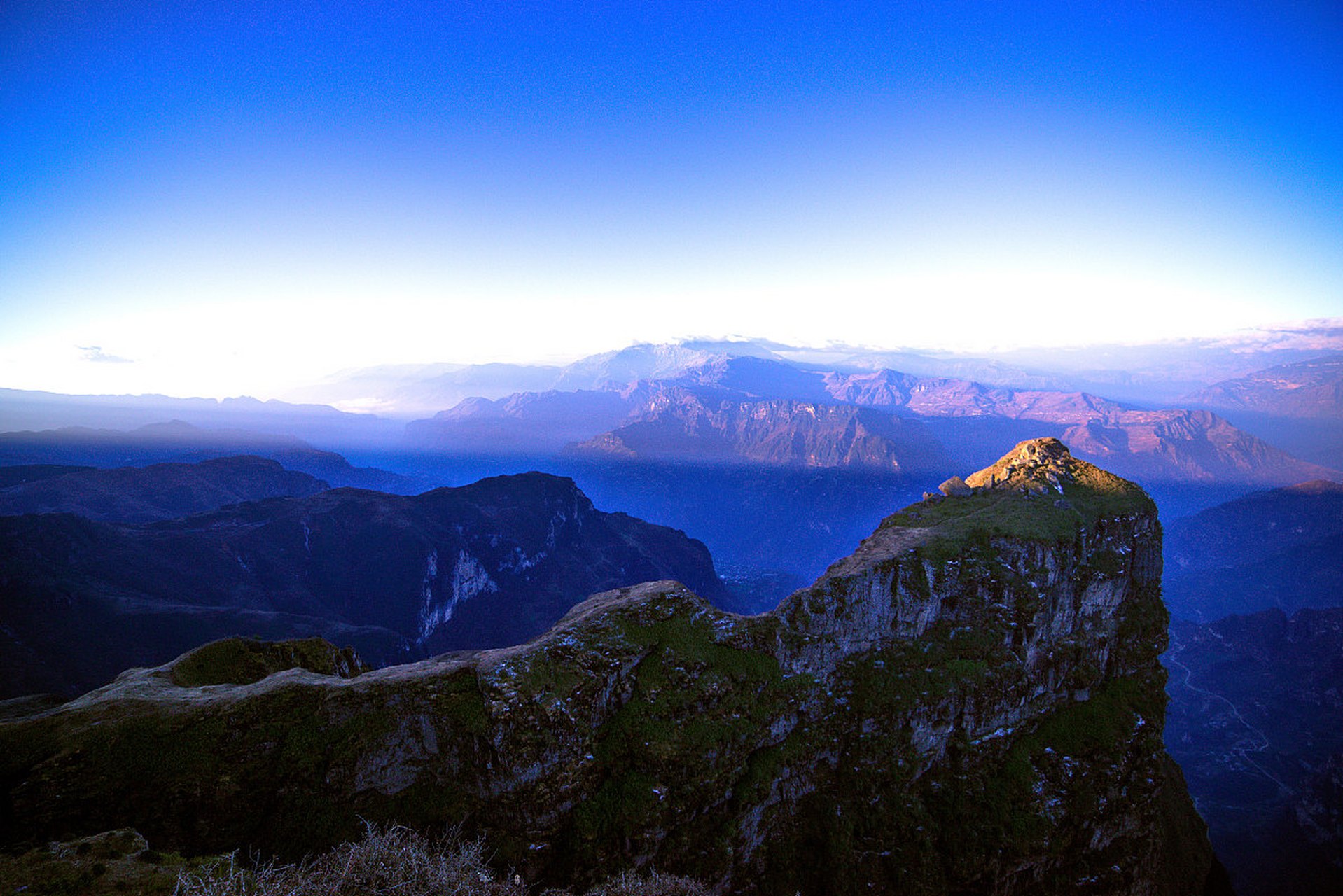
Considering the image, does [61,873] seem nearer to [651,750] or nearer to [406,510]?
[651,750]

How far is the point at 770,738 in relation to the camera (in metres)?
25.5

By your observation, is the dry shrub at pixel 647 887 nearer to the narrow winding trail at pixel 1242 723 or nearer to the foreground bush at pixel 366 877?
the foreground bush at pixel 366 877

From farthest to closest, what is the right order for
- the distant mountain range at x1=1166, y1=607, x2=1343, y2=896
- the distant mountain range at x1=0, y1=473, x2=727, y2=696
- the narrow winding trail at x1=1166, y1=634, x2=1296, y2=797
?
the narrow winding trail at x1=1166, y1=634, x2=1296, y2=797 → the distant mountain range at x1=0, y1=473, x2=727, y2=696 → the distant mountain range at x1=1166, y1=607, x2=1343, y2=896

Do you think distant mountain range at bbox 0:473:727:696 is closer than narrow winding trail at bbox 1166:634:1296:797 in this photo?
Yes

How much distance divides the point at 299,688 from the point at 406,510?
4508 inches

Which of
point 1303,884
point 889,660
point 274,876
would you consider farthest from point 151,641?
point 1303,884

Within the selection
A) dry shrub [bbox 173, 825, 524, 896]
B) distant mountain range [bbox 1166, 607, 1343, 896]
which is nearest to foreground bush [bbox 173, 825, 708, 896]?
dry shrub [bbox 173, 825, 524, 896]

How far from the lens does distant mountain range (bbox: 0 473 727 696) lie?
213 ft

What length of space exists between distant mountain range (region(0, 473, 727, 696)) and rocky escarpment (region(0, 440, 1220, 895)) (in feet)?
189

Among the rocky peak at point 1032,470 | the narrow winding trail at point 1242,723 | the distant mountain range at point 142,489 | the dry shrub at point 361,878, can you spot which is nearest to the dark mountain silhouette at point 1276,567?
the narrow winding trail at point 1242,723

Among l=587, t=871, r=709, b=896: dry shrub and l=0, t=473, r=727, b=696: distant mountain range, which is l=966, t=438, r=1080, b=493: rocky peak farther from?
l=0, t=473, r=727, b=696: distant mountain range

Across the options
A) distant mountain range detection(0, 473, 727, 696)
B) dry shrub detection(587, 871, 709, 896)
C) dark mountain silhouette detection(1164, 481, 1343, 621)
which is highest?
dry shrub detection(587, 871, 709, 896)

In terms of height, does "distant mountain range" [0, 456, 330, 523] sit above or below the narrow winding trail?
above

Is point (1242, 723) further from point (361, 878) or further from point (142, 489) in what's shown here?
point (142, 489)
